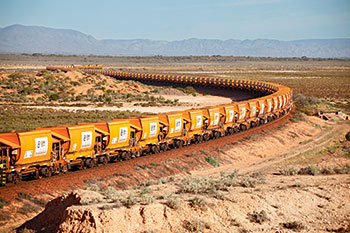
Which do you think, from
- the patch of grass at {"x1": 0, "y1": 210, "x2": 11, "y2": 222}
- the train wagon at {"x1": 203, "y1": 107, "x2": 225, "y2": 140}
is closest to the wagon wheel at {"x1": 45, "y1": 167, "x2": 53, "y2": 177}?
the patch of grass at {"x1": 0, "y1": 210, "x2": 11, "y2": 222}

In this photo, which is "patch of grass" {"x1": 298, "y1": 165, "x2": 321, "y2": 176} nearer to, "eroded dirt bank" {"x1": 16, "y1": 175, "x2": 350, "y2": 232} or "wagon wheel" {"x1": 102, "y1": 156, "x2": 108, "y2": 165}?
"eroded dirt bank" {"x1": 16, "y1": 175, "x2": 350, "y2": 232}

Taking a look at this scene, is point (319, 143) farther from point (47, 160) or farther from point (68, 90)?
point (68, 90)

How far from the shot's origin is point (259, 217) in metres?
13.8

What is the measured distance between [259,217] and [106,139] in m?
11.1

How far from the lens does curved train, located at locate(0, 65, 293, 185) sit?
1839 centimetres

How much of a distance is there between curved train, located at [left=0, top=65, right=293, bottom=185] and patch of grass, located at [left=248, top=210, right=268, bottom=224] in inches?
398

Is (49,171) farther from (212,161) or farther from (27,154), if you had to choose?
(212,161)

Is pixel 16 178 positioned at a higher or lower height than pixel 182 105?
higher

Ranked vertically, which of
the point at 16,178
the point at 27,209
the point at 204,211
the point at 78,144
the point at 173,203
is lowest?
the point at 27,209

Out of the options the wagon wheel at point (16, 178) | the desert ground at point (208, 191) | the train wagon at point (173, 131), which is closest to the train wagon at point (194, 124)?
the train wagon at point (173, 131)

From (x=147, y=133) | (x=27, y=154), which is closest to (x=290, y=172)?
(x=147, y=133)

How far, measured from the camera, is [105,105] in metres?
60.3

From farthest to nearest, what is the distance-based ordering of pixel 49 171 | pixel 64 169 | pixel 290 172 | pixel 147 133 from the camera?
1. pixel 147 133
2. pixel 290 172
3. pixel 64 169
4. pixel 49 171

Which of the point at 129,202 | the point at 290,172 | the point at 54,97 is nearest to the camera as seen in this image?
the point at 129,202
